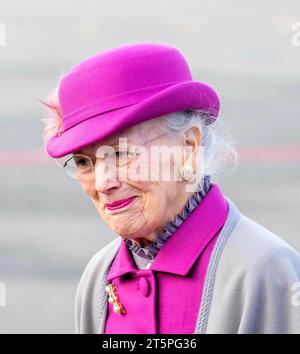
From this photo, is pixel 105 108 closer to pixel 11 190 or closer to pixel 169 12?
pixel 11 190

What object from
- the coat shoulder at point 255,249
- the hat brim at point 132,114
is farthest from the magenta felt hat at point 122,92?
the coat shoulder at point 255,249

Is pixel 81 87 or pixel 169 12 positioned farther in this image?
pixel 169 12

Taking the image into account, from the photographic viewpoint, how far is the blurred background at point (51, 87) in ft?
19.0

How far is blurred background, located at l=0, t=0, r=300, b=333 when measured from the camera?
19.0 feet

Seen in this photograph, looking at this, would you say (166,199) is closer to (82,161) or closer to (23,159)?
(82,161)

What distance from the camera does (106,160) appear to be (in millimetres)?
2584

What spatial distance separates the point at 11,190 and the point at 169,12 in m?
2.20

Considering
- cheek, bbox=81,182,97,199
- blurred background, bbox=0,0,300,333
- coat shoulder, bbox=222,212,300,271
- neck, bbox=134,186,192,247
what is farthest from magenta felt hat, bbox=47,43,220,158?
blurred background, bbox=0,0,300,333

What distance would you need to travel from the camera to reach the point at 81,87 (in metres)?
2.62

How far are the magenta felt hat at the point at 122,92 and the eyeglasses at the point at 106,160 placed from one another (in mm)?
59

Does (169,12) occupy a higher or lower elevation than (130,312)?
higher

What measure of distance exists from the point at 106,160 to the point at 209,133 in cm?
Answer: 34

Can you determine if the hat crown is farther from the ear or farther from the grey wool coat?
the grey wool coat
